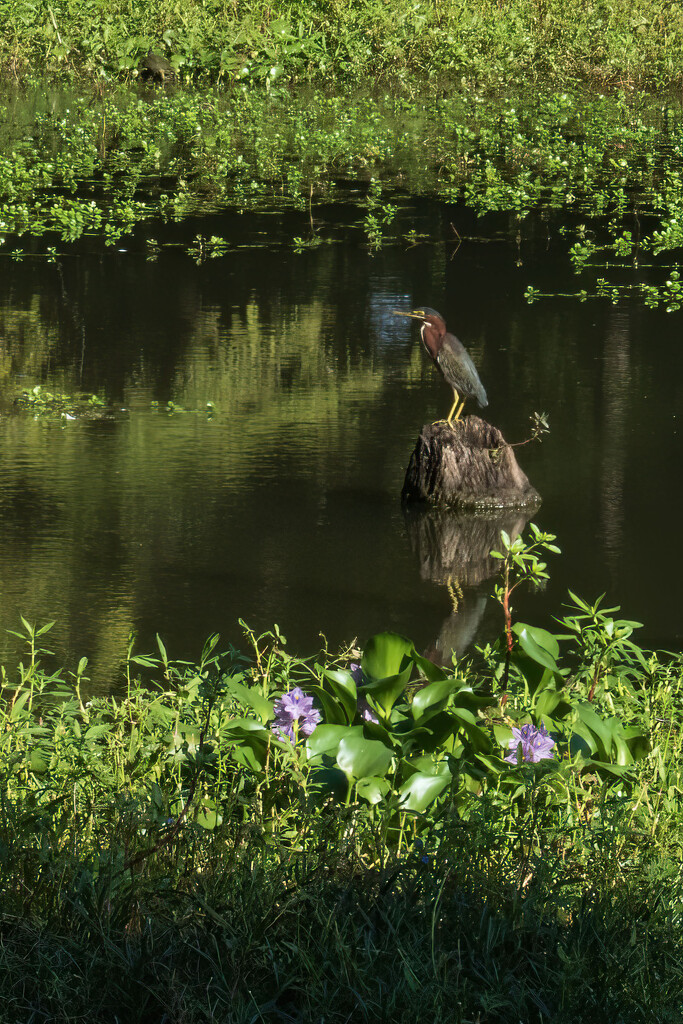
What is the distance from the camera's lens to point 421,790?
10.7 feet

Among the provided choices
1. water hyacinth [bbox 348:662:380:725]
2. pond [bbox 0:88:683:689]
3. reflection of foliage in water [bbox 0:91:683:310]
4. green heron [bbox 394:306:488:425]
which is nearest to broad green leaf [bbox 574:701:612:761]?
water hyacinth [bbox 348:662:380:725]

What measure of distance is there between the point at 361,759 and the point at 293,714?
0.21 meters

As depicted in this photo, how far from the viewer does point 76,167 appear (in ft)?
46.4

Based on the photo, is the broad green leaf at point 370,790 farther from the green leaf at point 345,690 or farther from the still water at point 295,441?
the still water at point 295,441

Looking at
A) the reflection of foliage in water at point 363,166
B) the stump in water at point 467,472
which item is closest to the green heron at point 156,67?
the reflection of foliage in water at point 363,166

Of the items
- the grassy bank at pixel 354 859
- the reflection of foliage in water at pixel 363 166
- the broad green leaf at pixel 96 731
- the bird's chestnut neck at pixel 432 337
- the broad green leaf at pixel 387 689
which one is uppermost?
the reflection of foliage in water at pixel 363 166

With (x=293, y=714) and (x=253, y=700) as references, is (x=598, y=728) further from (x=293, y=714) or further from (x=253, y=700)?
(x=253, y=700)

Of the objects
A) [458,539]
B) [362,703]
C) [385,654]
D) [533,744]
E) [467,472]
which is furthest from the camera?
[467,472]

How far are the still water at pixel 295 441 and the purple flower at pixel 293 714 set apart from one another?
145 cm

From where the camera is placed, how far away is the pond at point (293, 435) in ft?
18.2

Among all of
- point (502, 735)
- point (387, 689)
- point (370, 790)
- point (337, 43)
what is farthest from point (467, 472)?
point (337, 43)

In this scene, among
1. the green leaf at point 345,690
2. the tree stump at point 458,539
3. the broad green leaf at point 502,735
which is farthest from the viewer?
the tree stump at point 458,539

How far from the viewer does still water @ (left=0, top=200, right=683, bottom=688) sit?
5531 millimetres

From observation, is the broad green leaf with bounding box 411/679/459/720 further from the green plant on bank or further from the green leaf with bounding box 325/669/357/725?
the green plant on bank
